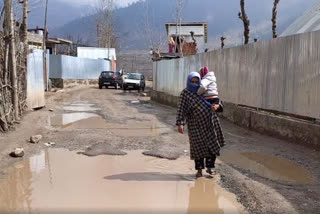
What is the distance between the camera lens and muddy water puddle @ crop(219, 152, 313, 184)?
6999mm

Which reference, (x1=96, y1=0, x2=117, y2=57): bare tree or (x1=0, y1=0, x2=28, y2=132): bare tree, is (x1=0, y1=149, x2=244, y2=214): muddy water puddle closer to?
(x1=0, y1=0, x2=28, y2=132): bare tree

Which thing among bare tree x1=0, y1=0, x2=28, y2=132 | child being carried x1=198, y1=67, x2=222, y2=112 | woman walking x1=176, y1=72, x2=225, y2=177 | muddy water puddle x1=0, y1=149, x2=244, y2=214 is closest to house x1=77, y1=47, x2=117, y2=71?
bare tree x1=0, y1=0, x2=28, y2=132

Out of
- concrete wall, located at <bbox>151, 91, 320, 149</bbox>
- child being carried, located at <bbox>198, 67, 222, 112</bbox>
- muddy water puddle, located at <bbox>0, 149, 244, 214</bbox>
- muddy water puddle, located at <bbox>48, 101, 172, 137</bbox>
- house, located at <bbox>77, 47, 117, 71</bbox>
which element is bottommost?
muddy water puddle, located at <bbox>48, 101, 172, 137</bbox>

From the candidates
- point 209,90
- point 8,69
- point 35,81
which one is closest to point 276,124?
point 209,90

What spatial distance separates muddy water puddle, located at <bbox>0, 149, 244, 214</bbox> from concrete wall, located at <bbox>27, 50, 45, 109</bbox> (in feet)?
21.4

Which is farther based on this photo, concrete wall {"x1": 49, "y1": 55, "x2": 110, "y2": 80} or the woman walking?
concrete wall {"x1": 49, "y1": 55, "x2": 110, "y2": 80}

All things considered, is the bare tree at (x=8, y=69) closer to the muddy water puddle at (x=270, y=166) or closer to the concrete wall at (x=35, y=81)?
the concrete wall at (x=35, y=81)

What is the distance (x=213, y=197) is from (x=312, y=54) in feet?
14.6

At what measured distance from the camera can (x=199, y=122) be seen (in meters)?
6.75

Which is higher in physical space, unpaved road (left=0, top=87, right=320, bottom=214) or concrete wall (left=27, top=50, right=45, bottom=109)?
concrete wall (left=27, top=50, right=45, bottom=109)

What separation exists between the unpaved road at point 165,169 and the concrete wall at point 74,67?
975 inches

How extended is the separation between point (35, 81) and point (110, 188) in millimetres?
9572

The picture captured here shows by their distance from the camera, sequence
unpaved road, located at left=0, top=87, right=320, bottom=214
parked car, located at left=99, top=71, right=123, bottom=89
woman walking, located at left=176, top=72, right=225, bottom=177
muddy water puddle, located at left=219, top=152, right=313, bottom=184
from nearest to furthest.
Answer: unpaved road, located at left=0, top=87, right=320, bottom=214, woman walking, located at left=176, top=72, right=225, bottom=177, muddy water puddle, located at left=219, top=152, right=313, bottom=184, parked car, located at left=99, top=71, right=123, bottom=89

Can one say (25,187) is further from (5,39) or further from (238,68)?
(238,68)
